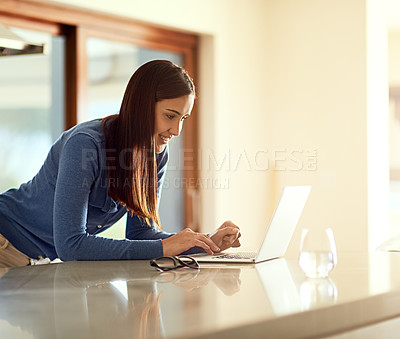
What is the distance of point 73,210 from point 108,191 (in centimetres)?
18

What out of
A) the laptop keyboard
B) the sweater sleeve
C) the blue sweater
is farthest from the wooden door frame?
the laptop keyboard

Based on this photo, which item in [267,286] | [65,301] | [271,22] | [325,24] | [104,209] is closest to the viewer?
[65,301]

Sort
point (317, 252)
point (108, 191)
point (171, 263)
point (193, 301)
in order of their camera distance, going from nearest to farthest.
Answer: point (193, 301) < point (317, 252) < point (171, 263) < point (108, 191)

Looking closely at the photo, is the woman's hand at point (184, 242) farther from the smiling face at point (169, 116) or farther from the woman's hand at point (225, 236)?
the smiling face at point (169, 116)

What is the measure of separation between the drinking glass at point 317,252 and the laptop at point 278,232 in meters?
0.32

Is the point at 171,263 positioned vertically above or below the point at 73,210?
below

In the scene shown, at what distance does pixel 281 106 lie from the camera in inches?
191

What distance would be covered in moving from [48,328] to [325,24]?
159 inches

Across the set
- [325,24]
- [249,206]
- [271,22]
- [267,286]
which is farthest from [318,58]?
[267,286]

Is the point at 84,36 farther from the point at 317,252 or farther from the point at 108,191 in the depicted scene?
the point at 317,252

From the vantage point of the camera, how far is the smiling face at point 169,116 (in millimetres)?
2113

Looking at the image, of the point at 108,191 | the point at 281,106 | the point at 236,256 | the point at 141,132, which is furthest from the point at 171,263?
the point at 281,106

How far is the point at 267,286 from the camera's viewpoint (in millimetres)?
1268

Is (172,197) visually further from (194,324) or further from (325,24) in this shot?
(194,324)
